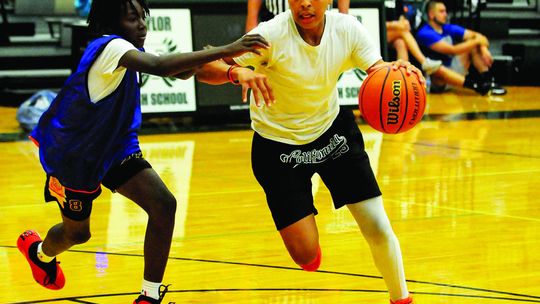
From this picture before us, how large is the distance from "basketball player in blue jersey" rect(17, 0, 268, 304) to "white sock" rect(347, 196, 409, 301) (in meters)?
0.90

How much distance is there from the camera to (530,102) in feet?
52.6

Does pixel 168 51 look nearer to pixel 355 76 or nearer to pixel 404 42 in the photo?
pixel 355 76

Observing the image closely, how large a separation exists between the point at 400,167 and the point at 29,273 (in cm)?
465

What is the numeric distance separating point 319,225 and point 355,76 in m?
6.15

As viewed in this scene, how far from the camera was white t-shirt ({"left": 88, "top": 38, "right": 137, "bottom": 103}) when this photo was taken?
4617 millimetres

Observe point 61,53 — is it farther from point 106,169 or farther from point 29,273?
point 106,169

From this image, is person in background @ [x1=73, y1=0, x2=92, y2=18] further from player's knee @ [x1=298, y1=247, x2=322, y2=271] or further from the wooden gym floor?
player's knee @ [x1=298, y1=247, x2=322, y2=271]

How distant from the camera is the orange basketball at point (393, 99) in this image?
486 centimetres

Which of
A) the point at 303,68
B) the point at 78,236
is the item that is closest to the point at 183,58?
the point at 303,68

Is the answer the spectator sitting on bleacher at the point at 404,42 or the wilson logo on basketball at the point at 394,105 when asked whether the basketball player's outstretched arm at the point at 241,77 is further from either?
the spectator sitting on bleacher at the point at 404,42

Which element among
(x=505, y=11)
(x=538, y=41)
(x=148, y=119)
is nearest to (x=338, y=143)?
(x=148, y=119)

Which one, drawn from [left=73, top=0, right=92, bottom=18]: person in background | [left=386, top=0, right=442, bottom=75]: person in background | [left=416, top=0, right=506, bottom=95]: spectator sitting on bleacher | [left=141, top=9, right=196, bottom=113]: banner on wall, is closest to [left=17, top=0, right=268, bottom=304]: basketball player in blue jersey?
[left=141, top=9, right=196, bottom=113]: banner on wall

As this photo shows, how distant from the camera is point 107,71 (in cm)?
466

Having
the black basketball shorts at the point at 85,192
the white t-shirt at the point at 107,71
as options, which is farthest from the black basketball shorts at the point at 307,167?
the white t-shirt at the point at 107,71
